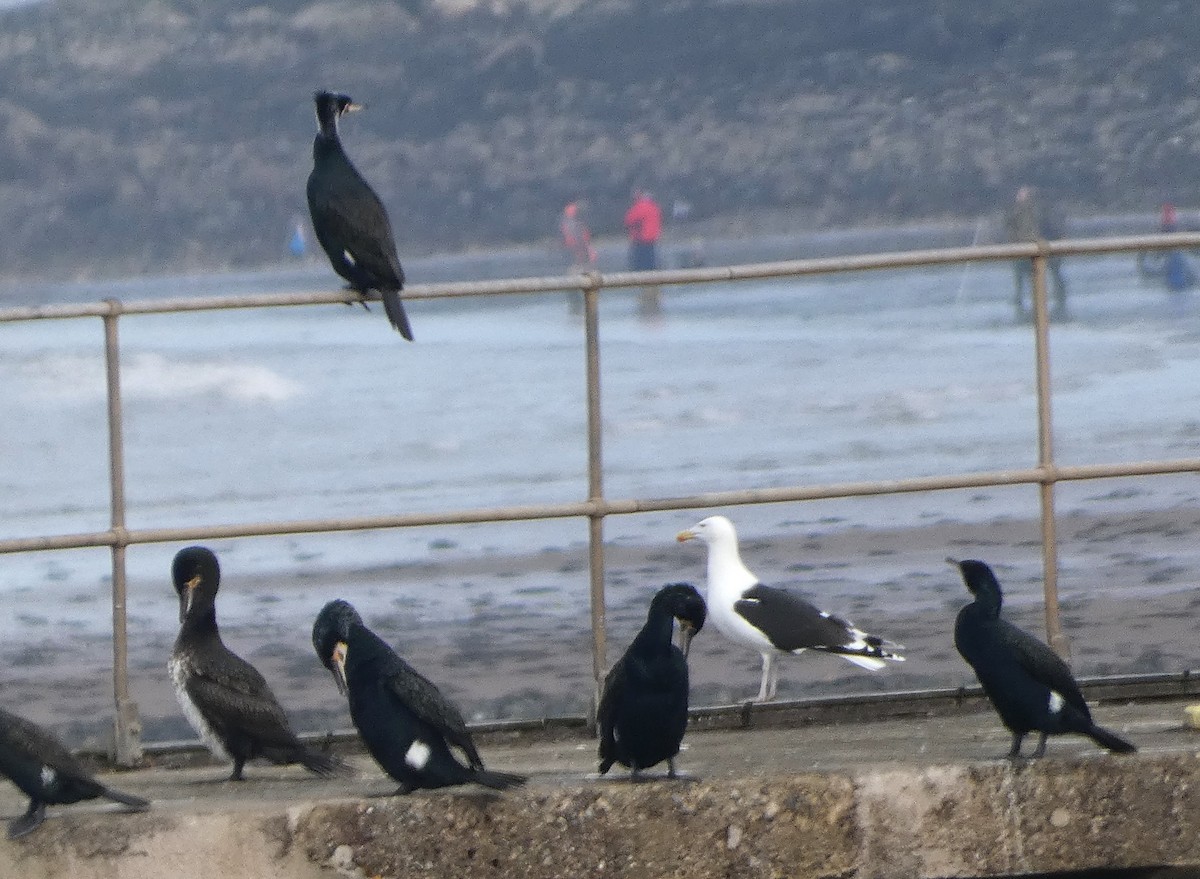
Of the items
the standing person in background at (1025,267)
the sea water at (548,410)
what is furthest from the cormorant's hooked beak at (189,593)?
the standing person in background at (1025,267)

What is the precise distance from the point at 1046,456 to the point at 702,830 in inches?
60.7

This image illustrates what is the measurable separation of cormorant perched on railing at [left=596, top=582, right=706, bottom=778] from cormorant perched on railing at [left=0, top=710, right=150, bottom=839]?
91cm

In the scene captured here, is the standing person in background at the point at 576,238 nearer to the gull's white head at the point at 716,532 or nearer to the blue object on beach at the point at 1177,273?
the blue object on beach at the point at 1177,273

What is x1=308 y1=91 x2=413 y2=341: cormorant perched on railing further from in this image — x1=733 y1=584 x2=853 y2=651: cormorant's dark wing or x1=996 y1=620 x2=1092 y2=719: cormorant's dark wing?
x1=996 y1=620 x2=1092 y2=719: cormorant's dark wing

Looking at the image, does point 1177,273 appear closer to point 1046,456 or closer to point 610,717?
point 1046,456

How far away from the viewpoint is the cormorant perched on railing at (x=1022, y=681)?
13.9ft

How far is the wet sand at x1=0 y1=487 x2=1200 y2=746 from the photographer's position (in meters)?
11.5

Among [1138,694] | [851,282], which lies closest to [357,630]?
[1138,694]

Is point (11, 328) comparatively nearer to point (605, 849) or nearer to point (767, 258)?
point (767, 258)

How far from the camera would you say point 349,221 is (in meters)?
5.78

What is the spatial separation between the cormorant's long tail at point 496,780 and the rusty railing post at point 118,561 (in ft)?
4.00

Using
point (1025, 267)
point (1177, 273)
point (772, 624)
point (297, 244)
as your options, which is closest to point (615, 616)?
point (772, 624)

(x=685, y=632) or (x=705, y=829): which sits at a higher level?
(x=685, y=632)

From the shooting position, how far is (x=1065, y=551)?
16.0m
